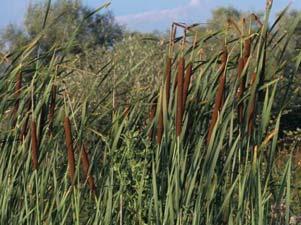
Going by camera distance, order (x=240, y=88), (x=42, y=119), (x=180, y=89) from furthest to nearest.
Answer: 1. (x=42, y=119)
2. (x=240, y=88)
3. (x=180, y=89)

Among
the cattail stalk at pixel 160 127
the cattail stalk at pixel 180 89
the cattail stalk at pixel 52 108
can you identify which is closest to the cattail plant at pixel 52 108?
the cattail stalk at pixel 52 108

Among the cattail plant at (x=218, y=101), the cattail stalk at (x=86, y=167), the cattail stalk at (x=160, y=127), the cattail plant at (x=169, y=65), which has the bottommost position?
the cattail stalk at (x=86, y=167)

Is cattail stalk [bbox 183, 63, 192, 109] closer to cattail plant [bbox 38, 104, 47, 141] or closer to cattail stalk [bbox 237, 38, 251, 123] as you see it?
cattail stalk [bbox 237, 38, 251, 123]

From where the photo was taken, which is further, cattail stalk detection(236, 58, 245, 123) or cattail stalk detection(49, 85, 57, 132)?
cattail stalk detection(49, 85, 57, 132)

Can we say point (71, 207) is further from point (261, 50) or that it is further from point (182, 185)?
point (261, 50)

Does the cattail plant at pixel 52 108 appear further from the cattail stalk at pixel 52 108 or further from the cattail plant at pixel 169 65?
the cattail plant at pixel 169 65

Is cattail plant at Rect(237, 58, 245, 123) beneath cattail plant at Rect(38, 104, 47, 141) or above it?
above

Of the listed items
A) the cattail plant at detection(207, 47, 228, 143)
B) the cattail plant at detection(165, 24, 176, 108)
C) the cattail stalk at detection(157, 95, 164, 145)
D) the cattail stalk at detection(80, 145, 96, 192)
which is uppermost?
the cattail plant at detection(165, 24, 176, 108)

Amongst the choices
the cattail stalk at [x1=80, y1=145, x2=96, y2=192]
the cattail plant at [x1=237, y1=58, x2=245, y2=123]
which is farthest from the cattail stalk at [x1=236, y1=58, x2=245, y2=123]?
the cattail stalk at [x1=80, y1=145, x2=96, y2=192]

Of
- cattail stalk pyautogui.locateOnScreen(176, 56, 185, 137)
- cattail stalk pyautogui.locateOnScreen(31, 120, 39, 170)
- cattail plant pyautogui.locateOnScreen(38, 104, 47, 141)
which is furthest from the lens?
cattail plant pyautogui.locateOnScreen(38, 104, 47, 141)

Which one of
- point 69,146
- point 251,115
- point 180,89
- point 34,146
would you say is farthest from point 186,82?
point 34,146

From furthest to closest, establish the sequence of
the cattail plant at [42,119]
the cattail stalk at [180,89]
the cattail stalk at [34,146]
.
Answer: the cattail plant at [42,119] < the cattail stalk at [34,146] < the cattail stalk at [180,89]

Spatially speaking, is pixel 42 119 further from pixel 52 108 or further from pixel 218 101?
pixel 218 101

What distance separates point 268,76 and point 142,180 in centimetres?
65
